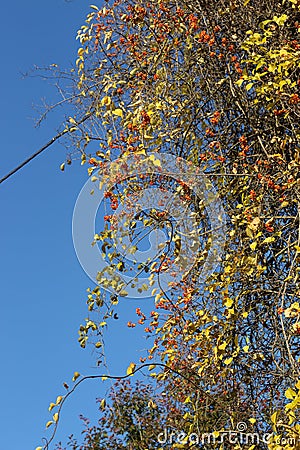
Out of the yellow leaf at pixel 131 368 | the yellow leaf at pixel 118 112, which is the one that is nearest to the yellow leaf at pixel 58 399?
the yellow leaf at pixel 131 368

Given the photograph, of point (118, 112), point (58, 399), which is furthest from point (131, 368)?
point (118, 112)

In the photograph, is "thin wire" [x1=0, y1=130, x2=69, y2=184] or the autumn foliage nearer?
the autumn foliage

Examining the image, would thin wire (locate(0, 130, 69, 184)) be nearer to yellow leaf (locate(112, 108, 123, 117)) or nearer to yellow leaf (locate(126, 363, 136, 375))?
yellow leaf (locate(112, 108, 123, 117))

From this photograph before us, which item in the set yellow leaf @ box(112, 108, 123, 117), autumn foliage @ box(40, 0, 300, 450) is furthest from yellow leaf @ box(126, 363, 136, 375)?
yellow leaf @ box(112, 108, 123, 117)

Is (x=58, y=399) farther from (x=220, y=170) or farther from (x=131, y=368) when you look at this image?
(x=220, y=170)

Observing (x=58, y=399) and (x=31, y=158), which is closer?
(x=58, y=399)

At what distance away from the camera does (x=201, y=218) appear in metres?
2.61

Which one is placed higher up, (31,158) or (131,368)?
(31,158)

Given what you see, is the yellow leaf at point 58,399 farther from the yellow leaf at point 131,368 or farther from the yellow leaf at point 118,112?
the yellow leaf at point 118,112

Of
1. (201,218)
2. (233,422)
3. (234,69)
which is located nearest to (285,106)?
(234,69)

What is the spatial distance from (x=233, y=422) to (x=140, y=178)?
1.00m

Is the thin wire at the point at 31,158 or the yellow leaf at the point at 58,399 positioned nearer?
the yellow leaf at the point at 58,399

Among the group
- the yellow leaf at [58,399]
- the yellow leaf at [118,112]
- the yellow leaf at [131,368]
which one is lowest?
the yellow leaf at [58,399]

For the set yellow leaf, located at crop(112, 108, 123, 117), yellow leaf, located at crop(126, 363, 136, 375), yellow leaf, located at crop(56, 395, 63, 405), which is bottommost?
yellow leaf, located at crop(56, 395, 63, 405)
